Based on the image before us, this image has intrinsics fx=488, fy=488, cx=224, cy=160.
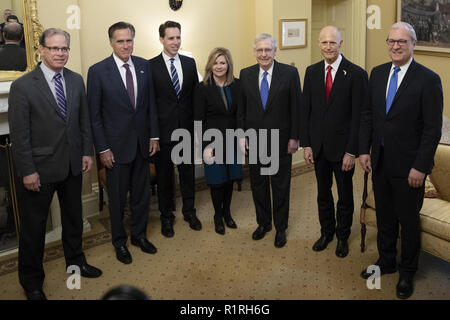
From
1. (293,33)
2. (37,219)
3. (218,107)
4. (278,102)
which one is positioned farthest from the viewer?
(293,33)

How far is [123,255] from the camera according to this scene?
3.98 metres

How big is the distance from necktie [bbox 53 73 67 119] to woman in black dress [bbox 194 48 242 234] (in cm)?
120

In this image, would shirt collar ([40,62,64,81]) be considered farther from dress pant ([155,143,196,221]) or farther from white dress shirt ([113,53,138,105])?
dress pant ([155,143,196,221])

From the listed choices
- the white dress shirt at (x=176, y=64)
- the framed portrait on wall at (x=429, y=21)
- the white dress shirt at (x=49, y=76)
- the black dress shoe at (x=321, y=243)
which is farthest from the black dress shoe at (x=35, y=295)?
the framed portrait on wall at (x=429, y=21)

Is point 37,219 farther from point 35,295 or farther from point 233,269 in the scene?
point 233,269

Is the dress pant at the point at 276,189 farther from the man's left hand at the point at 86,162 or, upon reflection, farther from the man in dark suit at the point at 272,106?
the man's left hand at the point at 86,162

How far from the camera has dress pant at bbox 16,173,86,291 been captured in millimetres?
3326

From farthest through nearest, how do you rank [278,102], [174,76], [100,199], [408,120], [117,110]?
1. [100,199]
2. [174,76]
3. [278,102]
4. [117,110]
5. [408,120]

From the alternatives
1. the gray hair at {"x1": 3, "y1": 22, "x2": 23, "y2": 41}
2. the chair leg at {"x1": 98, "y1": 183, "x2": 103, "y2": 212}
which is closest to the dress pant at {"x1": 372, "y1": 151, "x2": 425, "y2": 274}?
the chair leg at {"x1": 98, "y1": 183, "x2": 103, "y2": 212}

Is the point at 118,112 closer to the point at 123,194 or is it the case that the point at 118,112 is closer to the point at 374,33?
the point at 123,194

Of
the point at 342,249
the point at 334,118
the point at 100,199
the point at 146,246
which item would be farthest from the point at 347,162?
the point at 100,199

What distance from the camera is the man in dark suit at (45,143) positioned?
315 cm

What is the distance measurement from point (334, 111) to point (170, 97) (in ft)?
4.67

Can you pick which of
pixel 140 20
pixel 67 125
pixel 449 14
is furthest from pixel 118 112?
pixel 449 14
